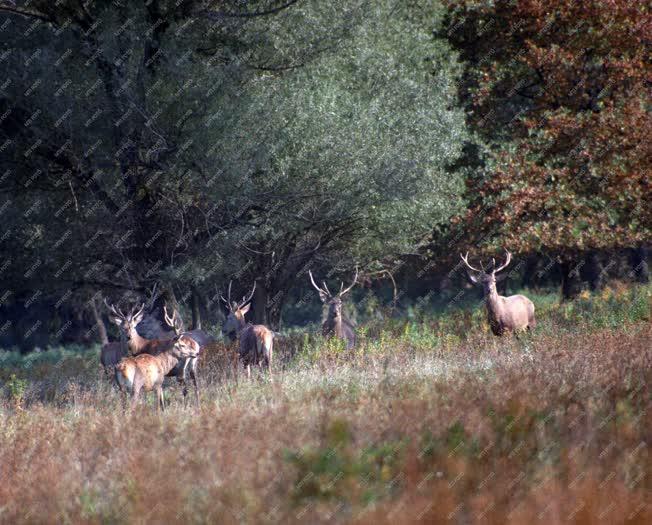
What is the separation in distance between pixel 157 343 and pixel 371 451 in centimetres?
946

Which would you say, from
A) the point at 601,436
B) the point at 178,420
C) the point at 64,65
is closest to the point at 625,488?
the point at 601,436

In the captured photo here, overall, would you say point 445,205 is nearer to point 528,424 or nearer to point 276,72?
point 276,72

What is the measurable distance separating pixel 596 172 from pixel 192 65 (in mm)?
10003

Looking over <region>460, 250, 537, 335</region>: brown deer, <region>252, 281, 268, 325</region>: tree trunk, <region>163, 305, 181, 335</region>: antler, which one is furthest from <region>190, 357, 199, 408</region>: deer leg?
<region>252, 281, 268, 325</region>: tree trunk

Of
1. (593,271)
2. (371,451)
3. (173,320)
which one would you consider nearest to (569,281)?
(593,271)

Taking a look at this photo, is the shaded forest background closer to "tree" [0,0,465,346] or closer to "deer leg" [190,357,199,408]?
"tree" [0,0,465,346]

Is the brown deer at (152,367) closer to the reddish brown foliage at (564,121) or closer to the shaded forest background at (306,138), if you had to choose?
the shaded forest background at (306,138)

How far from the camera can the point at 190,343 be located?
1519 cm

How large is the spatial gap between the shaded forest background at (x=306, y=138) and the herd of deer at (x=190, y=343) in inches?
50.9

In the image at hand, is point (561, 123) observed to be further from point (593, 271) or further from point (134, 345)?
point (134, 345)

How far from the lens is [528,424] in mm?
8758

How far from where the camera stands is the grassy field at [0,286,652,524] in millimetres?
7098

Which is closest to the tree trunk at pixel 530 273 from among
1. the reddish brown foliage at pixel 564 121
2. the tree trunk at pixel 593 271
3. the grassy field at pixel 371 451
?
the tree trunk at pixel 593 271

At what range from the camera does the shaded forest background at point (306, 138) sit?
59.9 feet
